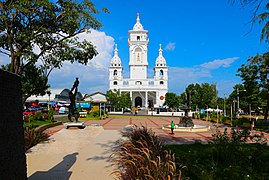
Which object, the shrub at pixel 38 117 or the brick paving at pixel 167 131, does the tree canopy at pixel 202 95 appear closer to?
the brick paving at pixel 167 131

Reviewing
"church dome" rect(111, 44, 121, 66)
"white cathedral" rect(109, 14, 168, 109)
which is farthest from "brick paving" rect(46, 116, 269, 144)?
"church dome" rect(111, 44, 121, 66)

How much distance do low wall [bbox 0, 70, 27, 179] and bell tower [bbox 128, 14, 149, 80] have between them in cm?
7641

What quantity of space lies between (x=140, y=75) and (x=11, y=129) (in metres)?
76.9

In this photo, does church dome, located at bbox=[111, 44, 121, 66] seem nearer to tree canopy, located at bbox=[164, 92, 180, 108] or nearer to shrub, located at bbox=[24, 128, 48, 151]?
tree canopy, located at bbox=[164, 92, 180, 108]

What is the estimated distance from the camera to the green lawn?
5.83 m

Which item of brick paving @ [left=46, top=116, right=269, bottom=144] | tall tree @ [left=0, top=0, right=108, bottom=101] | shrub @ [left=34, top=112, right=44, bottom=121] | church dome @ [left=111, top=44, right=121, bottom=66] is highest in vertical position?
church dome @ [left=111, top=44, right=121, bottom=66]

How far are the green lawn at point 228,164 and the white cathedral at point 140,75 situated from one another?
6961cm

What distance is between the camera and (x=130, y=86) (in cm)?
7762

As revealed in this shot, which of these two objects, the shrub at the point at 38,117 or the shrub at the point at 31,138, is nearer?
the shrub at the point at 31,138

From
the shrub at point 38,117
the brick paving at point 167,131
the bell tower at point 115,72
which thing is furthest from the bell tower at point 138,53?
the shrub at point 38,117

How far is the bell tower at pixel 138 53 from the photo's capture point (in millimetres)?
79625

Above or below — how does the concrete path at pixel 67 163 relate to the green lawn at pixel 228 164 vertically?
below

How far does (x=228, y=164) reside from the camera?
6.89m

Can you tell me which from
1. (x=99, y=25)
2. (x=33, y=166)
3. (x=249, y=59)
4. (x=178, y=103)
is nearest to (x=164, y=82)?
(x=178, y=103)
